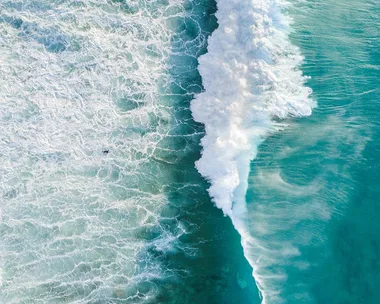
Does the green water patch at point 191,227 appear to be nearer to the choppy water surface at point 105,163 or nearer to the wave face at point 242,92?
the choppy water surface at point 105,163

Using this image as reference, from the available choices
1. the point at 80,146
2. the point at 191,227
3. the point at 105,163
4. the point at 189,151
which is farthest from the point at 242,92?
the point at 80,146

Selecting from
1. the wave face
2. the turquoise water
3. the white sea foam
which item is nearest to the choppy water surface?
the white sea foam

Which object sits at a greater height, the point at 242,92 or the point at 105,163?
the point at 242,92

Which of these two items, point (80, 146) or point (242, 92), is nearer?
point (80, 146)

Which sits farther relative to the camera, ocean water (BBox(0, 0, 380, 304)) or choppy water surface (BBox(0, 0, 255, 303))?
choppy water surface (BBox(0, 0, 255, 303))

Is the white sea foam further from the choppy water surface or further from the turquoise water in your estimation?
the turquoise water

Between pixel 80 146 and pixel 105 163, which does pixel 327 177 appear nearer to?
pixel 105 163

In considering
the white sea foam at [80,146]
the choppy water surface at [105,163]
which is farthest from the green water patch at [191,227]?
the white sea foam at [80,146]
